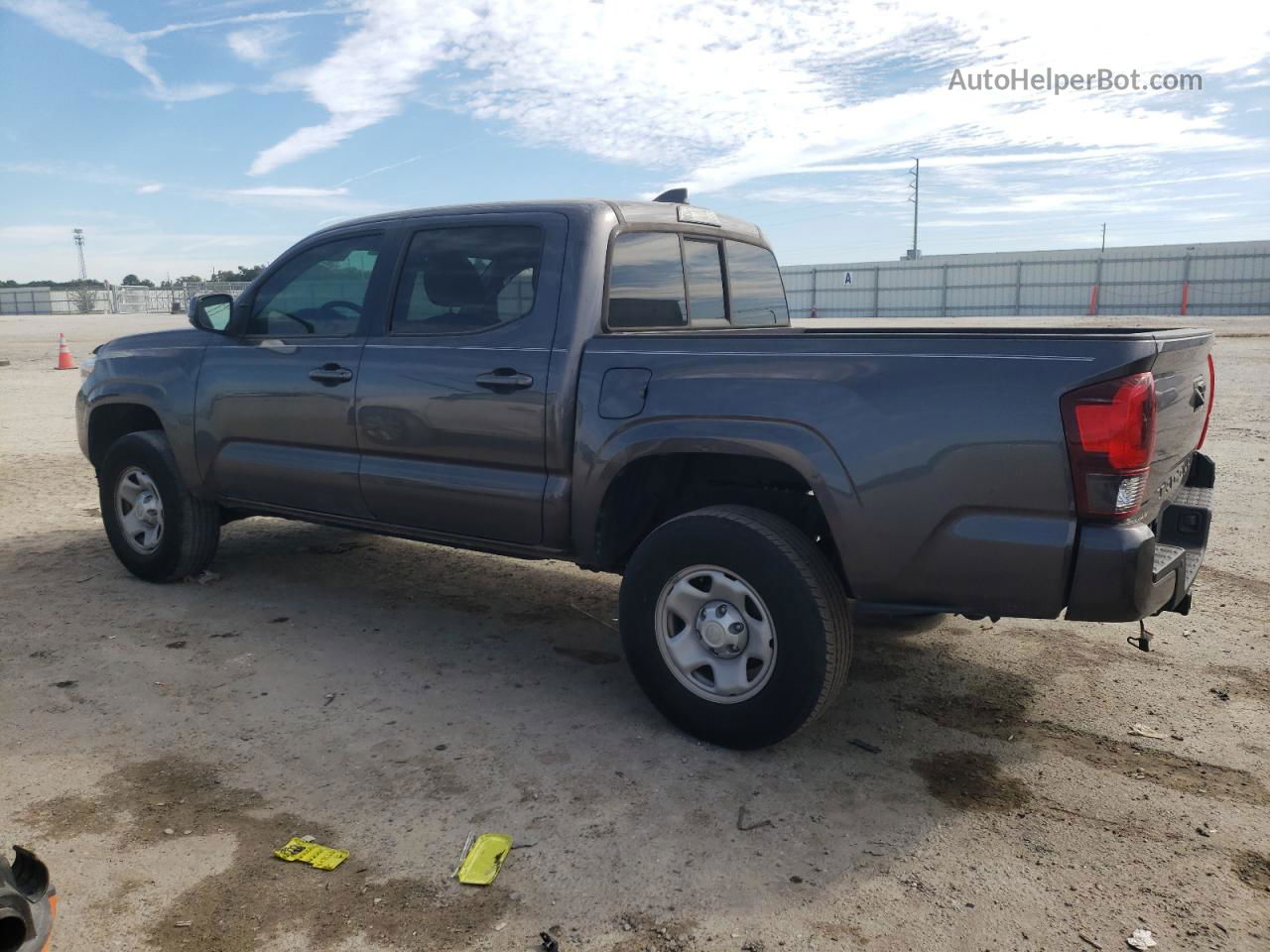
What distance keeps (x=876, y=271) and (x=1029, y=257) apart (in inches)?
275

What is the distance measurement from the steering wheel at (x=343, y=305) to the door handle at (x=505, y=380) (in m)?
0.95

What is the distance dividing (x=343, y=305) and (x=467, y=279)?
769 mm

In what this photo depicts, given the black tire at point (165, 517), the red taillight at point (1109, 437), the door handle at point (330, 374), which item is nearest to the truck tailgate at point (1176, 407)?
the red taillight at point (1109, 437)

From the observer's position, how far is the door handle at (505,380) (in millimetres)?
3959

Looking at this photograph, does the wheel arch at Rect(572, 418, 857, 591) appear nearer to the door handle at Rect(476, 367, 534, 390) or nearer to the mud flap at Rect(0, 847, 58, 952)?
the door handle at Rect(476, 367, 534, 390)

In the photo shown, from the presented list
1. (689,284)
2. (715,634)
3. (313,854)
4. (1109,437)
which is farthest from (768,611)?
(689,284)

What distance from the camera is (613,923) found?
2617mm

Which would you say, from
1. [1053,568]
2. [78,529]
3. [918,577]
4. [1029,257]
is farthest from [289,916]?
[1029,257]

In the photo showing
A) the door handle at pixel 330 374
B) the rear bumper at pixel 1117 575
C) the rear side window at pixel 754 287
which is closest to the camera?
the rear bumper at pixel 1117 575

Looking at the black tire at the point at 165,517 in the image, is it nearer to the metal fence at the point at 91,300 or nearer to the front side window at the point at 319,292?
the front side window at the point at 319,292

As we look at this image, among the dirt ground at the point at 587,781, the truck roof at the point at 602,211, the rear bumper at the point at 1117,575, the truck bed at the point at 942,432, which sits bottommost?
the dirt ground at the point at 587,781

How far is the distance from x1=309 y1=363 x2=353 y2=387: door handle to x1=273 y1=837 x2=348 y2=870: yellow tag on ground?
2.22m

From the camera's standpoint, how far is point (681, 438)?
3570mm

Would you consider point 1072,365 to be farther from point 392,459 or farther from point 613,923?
point 392,459
